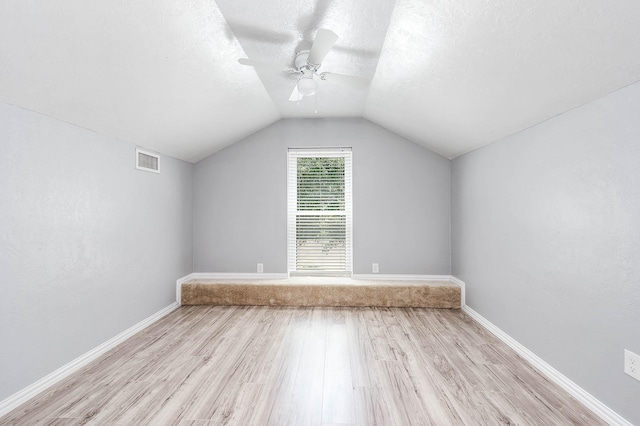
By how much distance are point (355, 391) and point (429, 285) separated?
81.5 inches

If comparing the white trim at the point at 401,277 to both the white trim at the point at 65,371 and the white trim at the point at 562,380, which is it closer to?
the white trim at the point at 562,380

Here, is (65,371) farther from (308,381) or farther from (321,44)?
(321,44)

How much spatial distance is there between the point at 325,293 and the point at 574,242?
2.53 m

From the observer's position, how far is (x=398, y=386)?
2037 millimetres

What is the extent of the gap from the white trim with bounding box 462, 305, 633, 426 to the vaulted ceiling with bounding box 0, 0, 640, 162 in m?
1.82

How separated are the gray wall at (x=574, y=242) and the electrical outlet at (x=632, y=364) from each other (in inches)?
1.2

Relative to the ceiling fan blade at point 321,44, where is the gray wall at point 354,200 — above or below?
below

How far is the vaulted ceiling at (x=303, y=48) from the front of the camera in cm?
149

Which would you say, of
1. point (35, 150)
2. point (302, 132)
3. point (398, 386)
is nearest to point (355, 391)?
point (398, 386)

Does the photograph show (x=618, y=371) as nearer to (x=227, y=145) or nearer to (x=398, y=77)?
(x=398, y=77)

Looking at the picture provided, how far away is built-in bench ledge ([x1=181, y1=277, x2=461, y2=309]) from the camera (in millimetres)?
3664

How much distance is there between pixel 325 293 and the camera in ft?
12.3

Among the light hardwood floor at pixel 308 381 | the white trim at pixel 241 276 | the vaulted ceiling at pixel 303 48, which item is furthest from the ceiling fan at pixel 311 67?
the white trim at pixel 241 276

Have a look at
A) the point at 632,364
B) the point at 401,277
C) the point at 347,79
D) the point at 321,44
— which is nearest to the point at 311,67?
the point at 347,79
